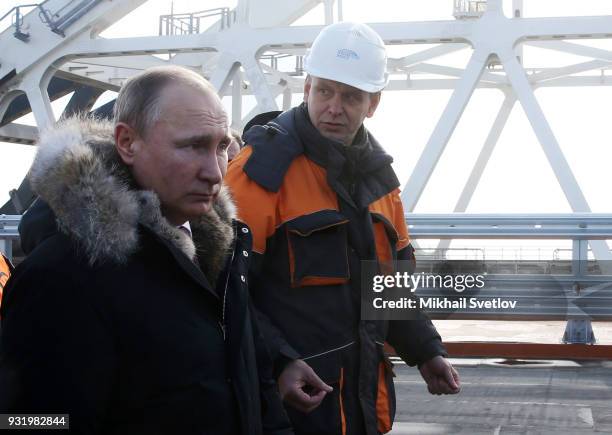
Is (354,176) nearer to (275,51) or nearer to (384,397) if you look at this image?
(384,397)

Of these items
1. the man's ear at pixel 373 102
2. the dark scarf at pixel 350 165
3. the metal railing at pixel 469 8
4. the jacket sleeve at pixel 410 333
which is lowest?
the jacket sleeve at pixel 410 333

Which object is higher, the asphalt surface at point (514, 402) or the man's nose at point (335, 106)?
the man's nose at point (335, 106)

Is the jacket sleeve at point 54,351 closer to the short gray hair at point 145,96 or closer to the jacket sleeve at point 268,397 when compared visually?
the short gray hair at point 145,96

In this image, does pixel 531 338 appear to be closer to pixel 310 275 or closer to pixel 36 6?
pixel 310 275

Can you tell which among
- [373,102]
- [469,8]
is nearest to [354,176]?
[373,102]

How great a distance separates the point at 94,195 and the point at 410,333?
177 cm

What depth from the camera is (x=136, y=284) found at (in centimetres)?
230

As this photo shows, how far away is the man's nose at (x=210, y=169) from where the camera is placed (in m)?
2.52

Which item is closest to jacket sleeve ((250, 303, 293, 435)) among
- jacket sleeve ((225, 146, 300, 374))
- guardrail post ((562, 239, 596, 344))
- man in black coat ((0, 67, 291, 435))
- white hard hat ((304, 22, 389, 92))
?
man in black coat ((0, 67, 291, 435))

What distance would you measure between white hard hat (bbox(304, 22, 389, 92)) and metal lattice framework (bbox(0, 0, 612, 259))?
714 cm

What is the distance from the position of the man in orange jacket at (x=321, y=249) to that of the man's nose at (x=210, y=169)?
0.83m

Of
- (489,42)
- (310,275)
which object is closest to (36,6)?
(489,42)

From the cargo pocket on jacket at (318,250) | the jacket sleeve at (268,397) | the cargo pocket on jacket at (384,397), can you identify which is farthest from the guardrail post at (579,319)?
the jacket sleeve at (268,397)

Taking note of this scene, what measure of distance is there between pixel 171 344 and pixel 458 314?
8.03m
